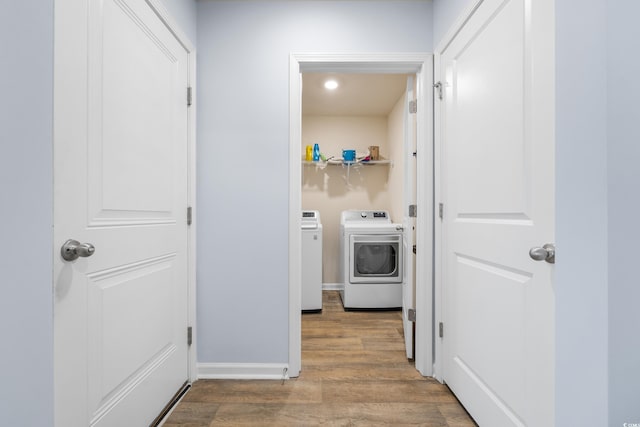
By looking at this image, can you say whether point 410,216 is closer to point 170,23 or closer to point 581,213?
point 581,213

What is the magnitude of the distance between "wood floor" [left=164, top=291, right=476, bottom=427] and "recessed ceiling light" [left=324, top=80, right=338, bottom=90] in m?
2.40

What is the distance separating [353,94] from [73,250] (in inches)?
125

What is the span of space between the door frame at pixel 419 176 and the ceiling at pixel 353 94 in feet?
3.77

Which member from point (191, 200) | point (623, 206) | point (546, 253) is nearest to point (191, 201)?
point (191, 200)

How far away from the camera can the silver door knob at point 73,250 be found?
101 centimetres

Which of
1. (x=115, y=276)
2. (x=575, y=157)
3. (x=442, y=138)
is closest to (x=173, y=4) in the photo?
(x=115, y=276)

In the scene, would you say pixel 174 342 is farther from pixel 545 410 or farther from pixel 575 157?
pixel 575 157

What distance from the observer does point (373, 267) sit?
11.4ft

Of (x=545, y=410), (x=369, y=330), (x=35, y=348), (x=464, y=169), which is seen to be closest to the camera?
(x=35, y=348)

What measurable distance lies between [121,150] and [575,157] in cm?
152

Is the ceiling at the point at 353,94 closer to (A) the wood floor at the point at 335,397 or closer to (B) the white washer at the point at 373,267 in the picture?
(B) the white washer at the point at 373,267

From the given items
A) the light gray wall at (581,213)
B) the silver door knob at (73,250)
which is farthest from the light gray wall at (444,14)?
the silver door knob at (73,250)

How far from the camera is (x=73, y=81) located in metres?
1.05

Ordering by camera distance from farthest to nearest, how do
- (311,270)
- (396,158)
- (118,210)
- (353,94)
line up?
(396,158) < (353,94) < (311,270) < (118,210)
